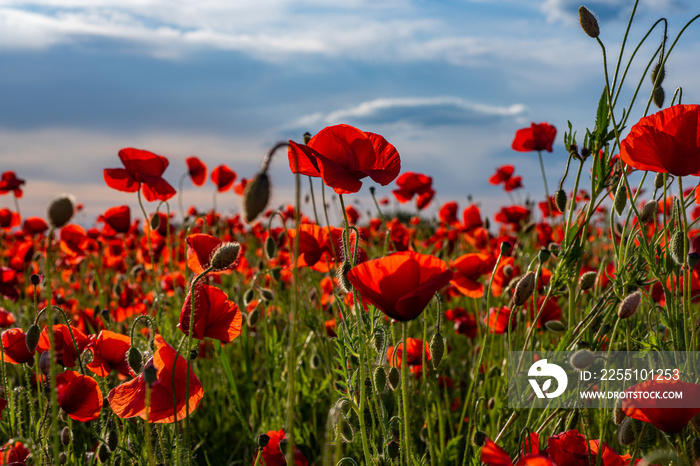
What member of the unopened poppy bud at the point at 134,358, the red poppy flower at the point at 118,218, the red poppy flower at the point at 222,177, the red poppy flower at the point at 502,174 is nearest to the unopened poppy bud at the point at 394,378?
the unopened poppy bud at the point at 134,358

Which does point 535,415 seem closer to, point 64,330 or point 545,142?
point 545,142

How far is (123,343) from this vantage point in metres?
1.81

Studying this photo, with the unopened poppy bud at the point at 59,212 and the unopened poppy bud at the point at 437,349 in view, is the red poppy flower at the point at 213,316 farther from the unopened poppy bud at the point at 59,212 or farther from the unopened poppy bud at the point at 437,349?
the unopened poppy bud at the point at 437,349

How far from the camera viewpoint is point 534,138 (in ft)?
9.45

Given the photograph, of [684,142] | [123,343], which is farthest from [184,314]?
[684,142]

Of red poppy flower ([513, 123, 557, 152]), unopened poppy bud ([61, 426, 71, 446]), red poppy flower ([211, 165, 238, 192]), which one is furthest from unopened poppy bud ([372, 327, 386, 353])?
red poppy flower ([211, 165, 238, 192])

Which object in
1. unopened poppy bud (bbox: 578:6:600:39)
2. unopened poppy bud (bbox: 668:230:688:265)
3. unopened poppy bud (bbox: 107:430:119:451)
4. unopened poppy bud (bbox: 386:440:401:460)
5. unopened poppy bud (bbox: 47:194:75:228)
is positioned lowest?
unopened poppy bud (bbox: 107:430:119:451)

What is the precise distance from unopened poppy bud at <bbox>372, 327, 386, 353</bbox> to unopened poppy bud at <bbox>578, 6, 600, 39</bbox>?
1032mm

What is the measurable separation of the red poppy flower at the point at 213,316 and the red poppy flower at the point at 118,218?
1967 millimetres

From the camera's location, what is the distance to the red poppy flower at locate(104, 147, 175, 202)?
2.26 meters

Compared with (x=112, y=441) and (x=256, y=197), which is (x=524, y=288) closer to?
(x=256, y=197)

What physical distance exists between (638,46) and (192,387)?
5.14 feet

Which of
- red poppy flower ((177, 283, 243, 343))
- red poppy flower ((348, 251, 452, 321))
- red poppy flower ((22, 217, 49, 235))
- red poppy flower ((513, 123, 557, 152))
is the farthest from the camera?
red poppy flower ((22, 217, 49, 235))

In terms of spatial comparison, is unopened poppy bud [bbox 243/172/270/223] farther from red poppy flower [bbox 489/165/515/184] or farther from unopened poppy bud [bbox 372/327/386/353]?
red poppy flower [bbox 489/165/515/184]
